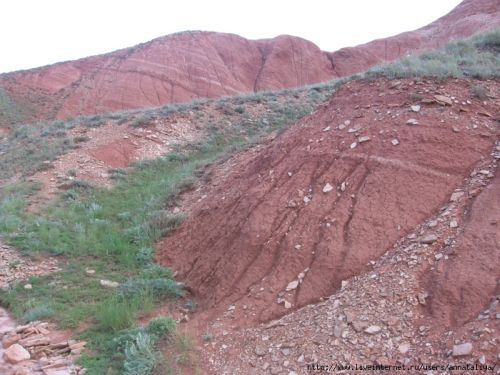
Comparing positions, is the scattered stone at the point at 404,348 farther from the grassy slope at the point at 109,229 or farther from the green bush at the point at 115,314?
the green bush at the point at 115,314

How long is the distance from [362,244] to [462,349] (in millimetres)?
1588

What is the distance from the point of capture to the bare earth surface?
3.77 m

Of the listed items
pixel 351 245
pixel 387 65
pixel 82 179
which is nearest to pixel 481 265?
pixel 351 245

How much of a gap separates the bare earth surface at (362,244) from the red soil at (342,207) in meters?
0.02

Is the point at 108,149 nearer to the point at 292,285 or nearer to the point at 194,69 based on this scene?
the point at 292,285

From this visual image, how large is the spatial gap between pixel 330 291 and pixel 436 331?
117 centimetres

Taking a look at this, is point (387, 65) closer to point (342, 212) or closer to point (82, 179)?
point (342, 212)

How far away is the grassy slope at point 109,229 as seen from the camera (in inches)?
210

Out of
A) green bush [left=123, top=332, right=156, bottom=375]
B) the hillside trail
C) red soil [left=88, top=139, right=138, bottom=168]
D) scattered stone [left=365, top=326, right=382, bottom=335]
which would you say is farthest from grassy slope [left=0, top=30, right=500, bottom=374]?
scattered stone [left=365, top=326, right=382, bottom=335]

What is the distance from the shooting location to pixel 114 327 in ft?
16.4

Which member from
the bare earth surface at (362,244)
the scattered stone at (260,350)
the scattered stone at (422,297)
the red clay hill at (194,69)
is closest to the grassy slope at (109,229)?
the bare earth surface at (362,244)

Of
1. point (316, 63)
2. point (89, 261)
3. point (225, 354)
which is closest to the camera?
point (225, 354)

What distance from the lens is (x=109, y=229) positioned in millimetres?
7926

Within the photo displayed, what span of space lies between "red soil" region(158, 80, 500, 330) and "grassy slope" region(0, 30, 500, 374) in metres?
0.55
